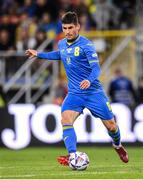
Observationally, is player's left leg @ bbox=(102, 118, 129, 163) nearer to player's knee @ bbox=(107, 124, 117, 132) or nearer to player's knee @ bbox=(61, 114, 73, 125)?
player's knee @ bbox=(107, 124, 117, 132)

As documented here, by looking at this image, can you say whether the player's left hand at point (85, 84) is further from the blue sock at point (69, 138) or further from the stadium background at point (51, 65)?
the stadium background at point (51, 65)

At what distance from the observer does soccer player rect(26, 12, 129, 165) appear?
1345 cm

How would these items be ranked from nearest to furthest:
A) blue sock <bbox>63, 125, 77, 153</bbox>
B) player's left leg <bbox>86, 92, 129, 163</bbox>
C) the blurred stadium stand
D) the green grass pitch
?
the green grass pitch → blue sock <bbox>63, 125, 77, 153</bbox> → player's left leg <bbox>86, 92, 129, 163</bbox> → the blurred stadium stand

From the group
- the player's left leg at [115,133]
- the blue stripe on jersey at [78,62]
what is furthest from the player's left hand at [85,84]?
the player's left leg at [115,133]

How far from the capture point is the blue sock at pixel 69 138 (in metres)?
13.3

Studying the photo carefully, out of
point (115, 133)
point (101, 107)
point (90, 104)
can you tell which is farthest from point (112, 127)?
point (90, 104)

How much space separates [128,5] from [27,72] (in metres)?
4.50

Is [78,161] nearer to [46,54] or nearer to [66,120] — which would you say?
[66,120]

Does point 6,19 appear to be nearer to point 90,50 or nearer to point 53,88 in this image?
point 53,88

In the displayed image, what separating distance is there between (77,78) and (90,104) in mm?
490

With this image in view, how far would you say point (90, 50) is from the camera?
13570 millimetres

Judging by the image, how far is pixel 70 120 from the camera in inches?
531

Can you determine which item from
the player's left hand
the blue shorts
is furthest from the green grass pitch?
the player's left hand

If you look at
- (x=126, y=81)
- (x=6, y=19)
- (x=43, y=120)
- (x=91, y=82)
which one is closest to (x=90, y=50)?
(x=91, y=82)
